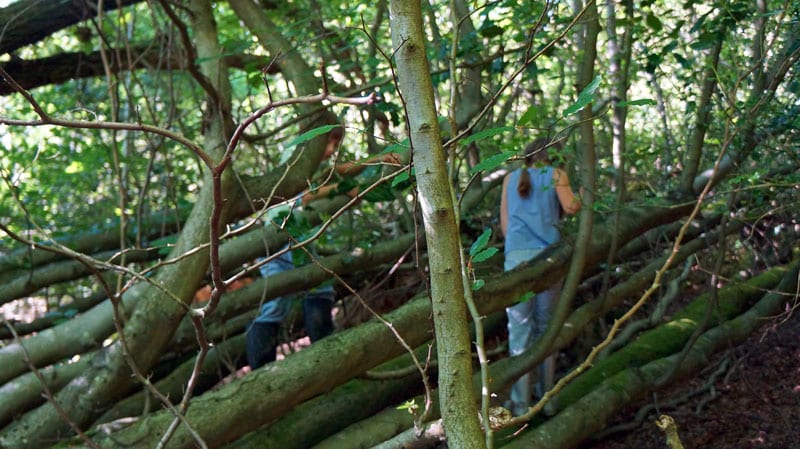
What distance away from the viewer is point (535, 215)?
497cm

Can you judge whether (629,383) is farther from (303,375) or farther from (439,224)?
(439,224)

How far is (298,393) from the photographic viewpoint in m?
3.80

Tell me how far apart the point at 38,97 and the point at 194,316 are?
21.9 feet

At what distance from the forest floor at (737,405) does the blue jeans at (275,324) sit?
2.08m

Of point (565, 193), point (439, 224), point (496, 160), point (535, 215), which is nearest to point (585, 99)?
point (496, 160)

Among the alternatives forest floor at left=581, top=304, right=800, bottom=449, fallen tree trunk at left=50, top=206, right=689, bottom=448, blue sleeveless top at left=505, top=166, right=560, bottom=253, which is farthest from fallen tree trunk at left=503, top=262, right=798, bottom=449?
blue sleeveless top at left=505, top=166, right=560, bottom=253

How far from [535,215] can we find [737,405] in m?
1.95

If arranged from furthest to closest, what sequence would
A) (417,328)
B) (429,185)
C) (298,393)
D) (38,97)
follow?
(38,97)
(417,328)
(298,393)
(429,185)

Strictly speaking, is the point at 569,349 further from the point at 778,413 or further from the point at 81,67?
the point at 81,67

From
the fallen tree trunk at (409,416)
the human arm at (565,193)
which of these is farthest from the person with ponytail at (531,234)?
the fallen tree trunk at (409,416)

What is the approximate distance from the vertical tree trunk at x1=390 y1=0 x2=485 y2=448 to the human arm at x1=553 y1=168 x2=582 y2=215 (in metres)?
2.91

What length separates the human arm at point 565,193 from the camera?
465 cm

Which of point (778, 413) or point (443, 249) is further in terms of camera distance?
point (778, 413)

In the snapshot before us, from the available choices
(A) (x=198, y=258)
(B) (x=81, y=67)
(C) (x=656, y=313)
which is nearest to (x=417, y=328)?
(A) (x=198, y=258)
